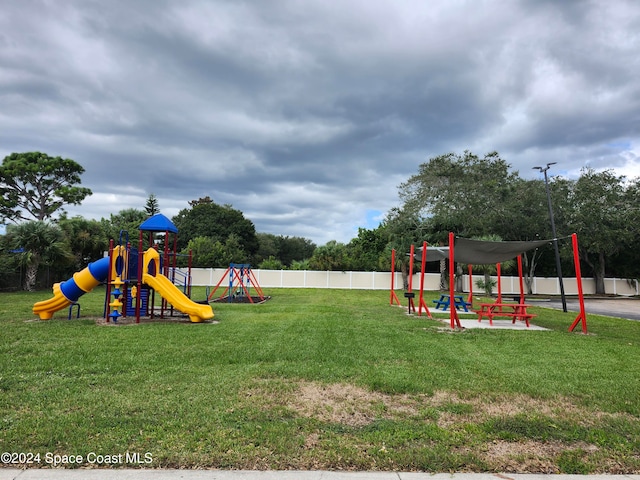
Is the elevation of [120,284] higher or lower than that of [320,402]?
higher

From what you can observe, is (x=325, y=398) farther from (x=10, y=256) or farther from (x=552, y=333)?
(x=10, y=256)

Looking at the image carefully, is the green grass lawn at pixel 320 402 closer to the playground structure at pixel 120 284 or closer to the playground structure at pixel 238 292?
the playground structure at pixel 120 284

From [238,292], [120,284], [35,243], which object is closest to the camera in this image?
[120,284]

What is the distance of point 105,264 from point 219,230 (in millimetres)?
41611

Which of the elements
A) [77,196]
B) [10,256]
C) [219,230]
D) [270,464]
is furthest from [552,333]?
[219,230]

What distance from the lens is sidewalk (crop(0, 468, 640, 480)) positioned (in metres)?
2.88

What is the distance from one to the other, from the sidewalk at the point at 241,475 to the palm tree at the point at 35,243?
21.6 metres

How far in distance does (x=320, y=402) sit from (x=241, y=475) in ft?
5.33

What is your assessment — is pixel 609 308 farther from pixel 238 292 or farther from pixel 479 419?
pixel 479 419

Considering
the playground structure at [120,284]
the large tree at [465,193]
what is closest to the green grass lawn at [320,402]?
the playground structure at [120,284]

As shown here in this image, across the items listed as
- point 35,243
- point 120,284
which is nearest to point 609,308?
point 120,284

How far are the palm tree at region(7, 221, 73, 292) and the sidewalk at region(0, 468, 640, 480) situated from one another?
2156 cm

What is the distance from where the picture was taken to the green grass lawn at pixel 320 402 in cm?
324

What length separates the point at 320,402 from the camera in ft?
14.6
